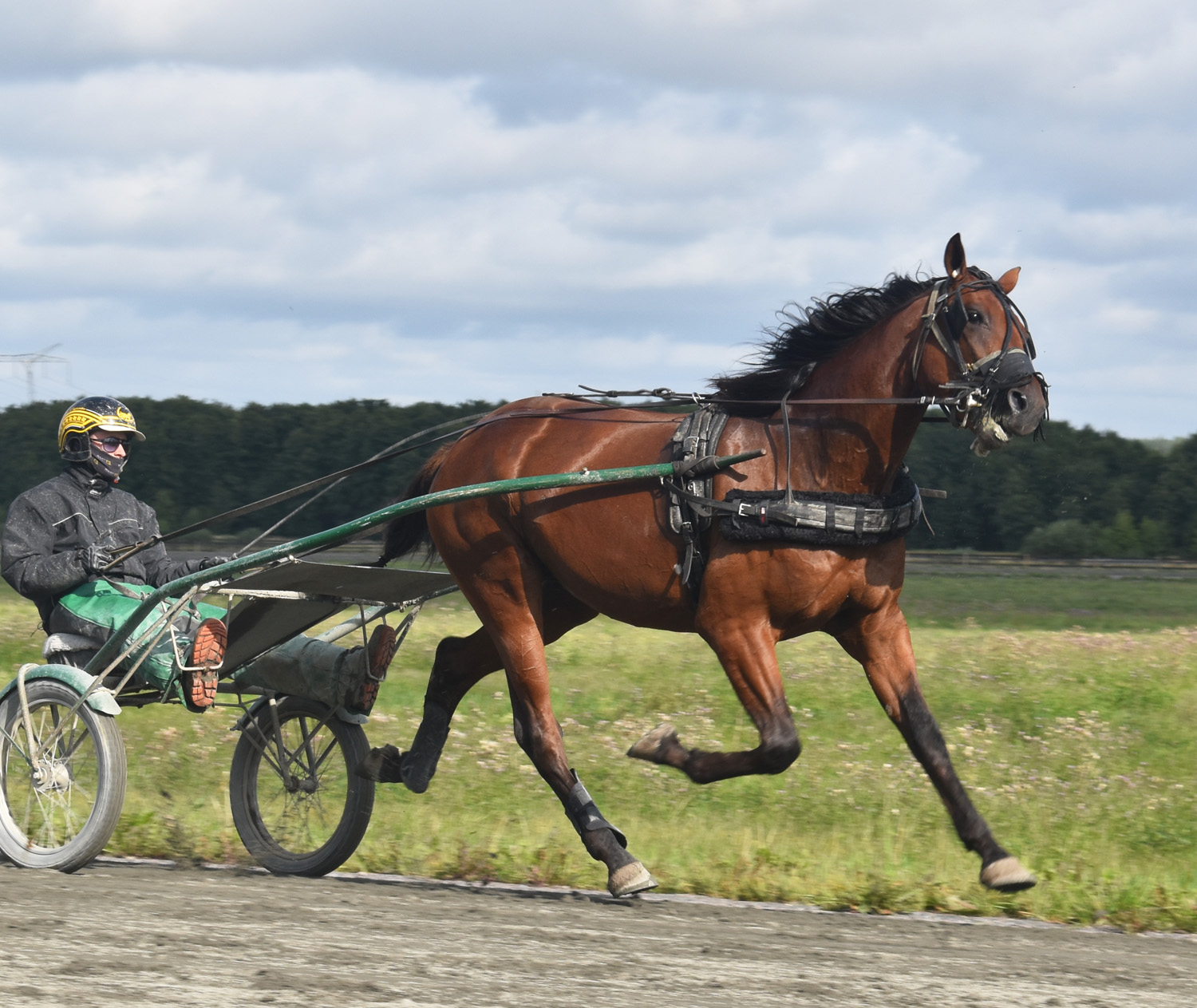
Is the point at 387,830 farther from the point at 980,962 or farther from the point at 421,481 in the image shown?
the point at 980,962

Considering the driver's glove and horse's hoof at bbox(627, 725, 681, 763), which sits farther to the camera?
the driver's glove

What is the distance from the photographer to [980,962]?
416 cm

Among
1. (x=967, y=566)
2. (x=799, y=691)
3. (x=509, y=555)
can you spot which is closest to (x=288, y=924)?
(x=509, y=555)

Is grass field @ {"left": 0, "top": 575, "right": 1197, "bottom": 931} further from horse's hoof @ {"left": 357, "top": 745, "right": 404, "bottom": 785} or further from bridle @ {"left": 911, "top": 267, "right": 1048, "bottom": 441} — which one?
bridle @ {"left": 911, "top": 267, "right": 1048, "bottom": 441}

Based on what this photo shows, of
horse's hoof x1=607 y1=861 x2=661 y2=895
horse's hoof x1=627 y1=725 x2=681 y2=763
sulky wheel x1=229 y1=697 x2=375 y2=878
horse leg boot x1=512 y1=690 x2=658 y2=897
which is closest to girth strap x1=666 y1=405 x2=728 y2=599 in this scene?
horse's hoof x1=627 y1=725 x2=681 y2=763

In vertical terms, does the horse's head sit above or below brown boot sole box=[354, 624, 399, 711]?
above

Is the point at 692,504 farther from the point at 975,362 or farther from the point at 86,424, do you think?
the point at 86,424

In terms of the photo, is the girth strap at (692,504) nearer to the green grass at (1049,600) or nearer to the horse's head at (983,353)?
the horse's head at (983,353)

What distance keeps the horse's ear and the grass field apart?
83.5 inches

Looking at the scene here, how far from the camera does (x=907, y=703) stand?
5207 mm

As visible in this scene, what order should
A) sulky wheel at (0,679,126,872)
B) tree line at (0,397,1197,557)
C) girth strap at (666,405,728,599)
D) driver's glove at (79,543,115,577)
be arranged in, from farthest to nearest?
1. tree line at (0,397,1197,557)
2. driver's glove at (79,543,115,577)
3. sulky wheel at (0,679,126,872)
4. girth strap at (666,405,728,599)

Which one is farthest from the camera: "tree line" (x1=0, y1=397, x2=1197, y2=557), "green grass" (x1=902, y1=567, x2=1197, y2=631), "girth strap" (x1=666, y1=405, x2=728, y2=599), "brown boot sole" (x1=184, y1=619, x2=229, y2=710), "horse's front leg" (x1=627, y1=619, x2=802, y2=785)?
"tree line" (x1=0, y1=397, x2=1197, y2=557)

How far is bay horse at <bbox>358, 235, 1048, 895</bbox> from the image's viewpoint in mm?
5000

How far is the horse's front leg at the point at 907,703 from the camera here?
5074 millimetres
